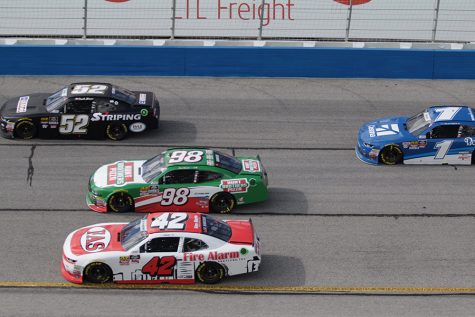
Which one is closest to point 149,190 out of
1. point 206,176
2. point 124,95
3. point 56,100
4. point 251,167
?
point 206,176

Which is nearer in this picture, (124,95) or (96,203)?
(96,203)

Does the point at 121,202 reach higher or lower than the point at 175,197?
lower

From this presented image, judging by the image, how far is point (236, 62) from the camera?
28.1 meters

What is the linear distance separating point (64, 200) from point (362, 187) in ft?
21.7

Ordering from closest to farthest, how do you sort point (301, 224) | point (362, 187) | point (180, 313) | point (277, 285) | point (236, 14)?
point (180, 313) → point (277, 285) → point (301, 224) → point (362, 187) → point (236, 14)

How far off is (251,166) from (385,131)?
4252 millimetres

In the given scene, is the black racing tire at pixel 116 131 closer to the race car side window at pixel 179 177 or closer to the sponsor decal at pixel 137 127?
the sponsor decal at pixel 137 127

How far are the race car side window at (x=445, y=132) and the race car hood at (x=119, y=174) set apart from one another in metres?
6.93

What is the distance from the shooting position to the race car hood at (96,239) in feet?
54.9

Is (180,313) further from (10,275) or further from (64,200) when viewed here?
(64,200)

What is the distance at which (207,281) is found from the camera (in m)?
16.7

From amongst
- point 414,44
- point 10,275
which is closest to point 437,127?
point 414,44

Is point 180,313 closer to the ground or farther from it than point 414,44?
closer to the ground

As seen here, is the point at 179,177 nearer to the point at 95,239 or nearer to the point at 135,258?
the point at 95,239
